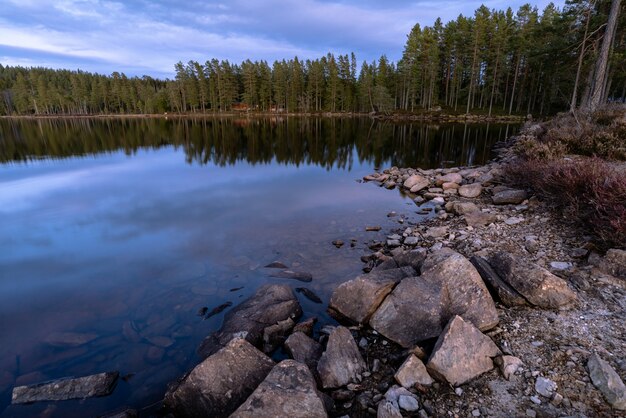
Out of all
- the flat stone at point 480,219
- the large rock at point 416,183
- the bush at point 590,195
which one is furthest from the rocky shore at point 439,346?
the large rock at point 416,183

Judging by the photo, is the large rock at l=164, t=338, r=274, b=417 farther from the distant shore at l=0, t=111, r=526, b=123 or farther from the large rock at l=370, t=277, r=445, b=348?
the distant shore at l=0, t=111, r=526, b=123

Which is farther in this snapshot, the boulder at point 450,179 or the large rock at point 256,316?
the boulder at point 450,179

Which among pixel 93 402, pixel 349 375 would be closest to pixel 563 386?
pixel 349 375

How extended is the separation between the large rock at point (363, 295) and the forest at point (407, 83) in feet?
126

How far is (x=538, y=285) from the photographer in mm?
5910

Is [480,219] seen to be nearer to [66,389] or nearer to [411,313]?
[411,313]

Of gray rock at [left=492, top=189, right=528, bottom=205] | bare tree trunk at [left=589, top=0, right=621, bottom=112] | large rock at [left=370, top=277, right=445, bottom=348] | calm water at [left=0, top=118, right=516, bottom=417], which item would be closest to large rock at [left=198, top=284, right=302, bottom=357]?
calm water at [left=0, top=118, right=516, bottom=417]

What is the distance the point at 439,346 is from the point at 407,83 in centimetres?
9203

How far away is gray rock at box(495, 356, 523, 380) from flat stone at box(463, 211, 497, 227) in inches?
278

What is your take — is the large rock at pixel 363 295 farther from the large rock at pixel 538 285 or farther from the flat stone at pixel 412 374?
the large rock at pixel 538 285

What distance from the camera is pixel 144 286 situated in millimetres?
9320

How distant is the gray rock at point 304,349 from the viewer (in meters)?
5.74

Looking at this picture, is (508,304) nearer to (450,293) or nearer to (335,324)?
(450,293)

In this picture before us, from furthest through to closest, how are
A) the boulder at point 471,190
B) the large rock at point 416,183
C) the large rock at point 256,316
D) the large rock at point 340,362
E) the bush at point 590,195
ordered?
1. the large rock at point 416,183
2. the boulder at point 471,190
3. the bush at point 590,195
4. the large rock at point 256,316
5. the large rock at point 340,362
